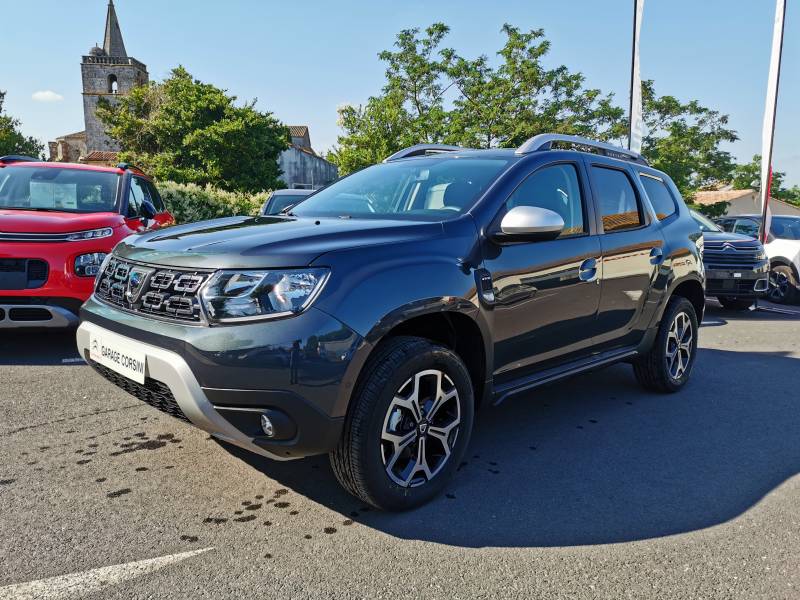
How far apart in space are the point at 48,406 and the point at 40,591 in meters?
2.22

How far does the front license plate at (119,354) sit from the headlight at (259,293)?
0.43 m

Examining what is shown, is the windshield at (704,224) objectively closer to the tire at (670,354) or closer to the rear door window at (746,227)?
the rear door window at (746,227)

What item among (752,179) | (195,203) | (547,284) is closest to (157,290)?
(547,284)

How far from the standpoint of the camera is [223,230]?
10.2ft

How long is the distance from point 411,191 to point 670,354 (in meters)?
2.55

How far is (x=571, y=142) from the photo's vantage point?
4059mm

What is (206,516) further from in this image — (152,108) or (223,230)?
(152,108)

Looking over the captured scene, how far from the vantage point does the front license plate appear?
2.67 meters

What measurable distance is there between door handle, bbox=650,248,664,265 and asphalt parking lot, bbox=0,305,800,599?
1062mm

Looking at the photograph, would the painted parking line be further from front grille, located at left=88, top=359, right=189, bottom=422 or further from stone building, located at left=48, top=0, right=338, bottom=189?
stone building, located at left=48, top=0, right=338, bottom=189

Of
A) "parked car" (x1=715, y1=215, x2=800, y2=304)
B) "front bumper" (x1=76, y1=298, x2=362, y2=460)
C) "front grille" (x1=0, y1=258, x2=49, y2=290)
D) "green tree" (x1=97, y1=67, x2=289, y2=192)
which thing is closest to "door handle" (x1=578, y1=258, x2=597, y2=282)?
"front bumper" (x1=76, y1=298, x2=362, y2=460)

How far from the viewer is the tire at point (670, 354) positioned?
4.69 m

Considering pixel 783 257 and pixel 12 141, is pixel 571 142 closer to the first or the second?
pixel 783 257

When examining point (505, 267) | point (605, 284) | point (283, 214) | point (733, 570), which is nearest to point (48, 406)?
point (283, 214)
